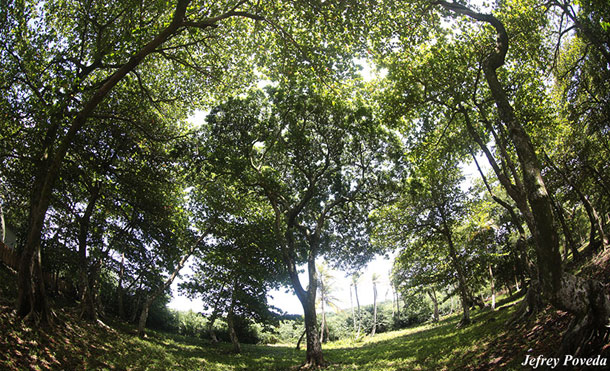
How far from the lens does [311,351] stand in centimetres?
1449

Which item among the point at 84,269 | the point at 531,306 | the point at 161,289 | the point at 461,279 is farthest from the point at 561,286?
the point at 161,289

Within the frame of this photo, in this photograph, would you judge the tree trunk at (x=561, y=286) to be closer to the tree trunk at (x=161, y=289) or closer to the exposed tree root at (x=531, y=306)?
the exposed tree root at (x=531, y=306)

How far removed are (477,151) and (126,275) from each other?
2861 centimetres

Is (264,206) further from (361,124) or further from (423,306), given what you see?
(423,306)

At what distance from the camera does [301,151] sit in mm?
16875

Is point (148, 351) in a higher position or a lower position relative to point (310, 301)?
lower

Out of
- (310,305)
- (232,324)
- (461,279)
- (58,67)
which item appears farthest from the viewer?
(232,324)

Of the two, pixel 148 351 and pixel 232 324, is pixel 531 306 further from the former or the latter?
pixel 232 324

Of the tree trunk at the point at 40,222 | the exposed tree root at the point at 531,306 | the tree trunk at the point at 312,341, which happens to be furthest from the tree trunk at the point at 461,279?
the tree trunk at the point at 40,222

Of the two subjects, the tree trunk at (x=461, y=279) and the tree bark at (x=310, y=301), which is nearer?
the tree bark at (x=310, y=301)

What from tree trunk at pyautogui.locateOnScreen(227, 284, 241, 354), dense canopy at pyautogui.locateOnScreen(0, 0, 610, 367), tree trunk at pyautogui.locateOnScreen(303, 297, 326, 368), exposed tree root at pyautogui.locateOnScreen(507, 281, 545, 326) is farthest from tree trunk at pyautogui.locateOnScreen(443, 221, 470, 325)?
tree trunk at pyautogui.locateOnScreen(227, 284, 241, 354)

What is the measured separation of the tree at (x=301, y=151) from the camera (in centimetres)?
1528

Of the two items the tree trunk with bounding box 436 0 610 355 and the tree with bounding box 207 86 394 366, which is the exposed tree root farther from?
the tree with bounding box 207 86 394 366

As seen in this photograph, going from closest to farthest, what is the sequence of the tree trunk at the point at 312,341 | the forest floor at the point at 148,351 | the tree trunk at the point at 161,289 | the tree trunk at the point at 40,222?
1. the forest floor at the point at 148,351
2. the tree trunk at the point at 40,222
3. the tree trunk at the point at 312,341
4. the tree trunk at the point at 161,289
